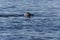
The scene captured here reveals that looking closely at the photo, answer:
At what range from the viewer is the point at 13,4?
17.8m

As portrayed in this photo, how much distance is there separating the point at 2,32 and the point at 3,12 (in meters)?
3.32

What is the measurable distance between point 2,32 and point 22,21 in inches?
69.7

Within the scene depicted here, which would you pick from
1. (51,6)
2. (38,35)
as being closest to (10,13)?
(51,6)

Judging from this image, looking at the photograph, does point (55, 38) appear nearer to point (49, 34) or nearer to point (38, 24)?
point (49, 34)

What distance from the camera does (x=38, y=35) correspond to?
13.0 meters

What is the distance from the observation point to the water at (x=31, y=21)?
1311cm

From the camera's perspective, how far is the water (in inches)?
516

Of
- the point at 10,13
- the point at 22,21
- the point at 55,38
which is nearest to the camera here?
the point at 55,38

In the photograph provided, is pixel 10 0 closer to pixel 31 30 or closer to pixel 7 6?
pixel 7 6

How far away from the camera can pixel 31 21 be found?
14945 millimetres

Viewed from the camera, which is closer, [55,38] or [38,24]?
[55,38]

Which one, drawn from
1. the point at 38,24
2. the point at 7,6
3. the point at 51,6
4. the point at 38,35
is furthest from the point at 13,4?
the point at 38,35

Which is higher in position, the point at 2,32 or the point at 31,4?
the point at 31,4

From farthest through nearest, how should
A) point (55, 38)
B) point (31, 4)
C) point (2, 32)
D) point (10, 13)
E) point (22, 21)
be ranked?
point (31, 4) → point (10, 13) → point (22, 21) → point (2, 32) → point (55, 38)
